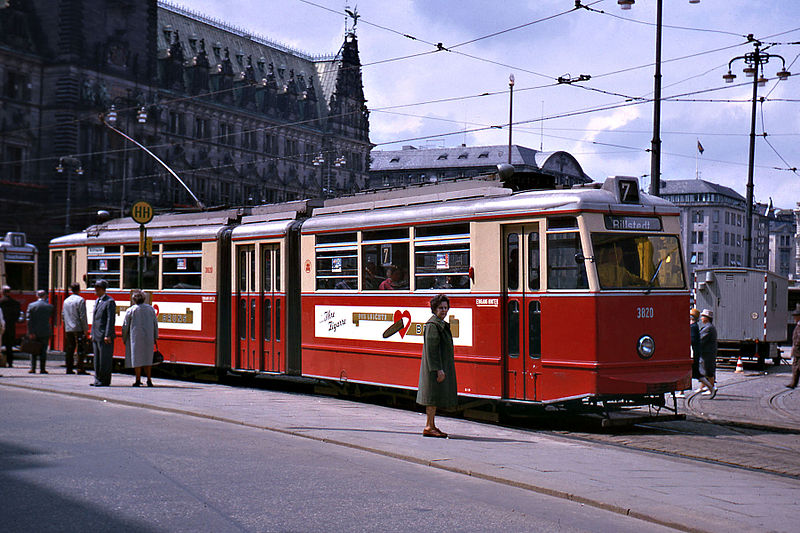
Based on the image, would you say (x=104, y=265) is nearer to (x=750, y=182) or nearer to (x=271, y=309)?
(x=271, y=309)

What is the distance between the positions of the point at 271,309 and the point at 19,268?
1539 centimetres

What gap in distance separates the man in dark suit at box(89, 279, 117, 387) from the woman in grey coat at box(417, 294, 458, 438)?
25.3ft

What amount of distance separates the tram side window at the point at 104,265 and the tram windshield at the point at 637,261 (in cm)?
1238

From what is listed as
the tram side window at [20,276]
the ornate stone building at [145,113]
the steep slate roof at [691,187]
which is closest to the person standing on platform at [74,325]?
the tram side window at [20,276]

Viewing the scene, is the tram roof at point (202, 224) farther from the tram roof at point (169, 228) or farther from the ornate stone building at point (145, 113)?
the ornate stone building at point (145, 113)

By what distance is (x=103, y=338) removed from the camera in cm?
1802

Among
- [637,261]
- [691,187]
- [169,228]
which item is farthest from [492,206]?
[691,187]

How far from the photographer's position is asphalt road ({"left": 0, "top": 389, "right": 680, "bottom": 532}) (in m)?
7.29

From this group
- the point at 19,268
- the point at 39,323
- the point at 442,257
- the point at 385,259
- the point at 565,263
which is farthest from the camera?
the point at 19,268

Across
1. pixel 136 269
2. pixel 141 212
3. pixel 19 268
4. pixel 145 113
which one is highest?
pixel 145 113

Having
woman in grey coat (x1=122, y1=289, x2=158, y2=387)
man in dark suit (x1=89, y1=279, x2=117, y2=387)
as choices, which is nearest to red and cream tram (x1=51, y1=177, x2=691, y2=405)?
woman in grey coat (x1=122, y1=289, x2=158, y2=387)

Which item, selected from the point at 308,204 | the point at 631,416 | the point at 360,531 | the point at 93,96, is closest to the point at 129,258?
the point at 308,204

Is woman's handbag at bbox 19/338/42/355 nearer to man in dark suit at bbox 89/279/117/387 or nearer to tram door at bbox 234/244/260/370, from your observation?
man in dark suit at bbox 89/279/117/387

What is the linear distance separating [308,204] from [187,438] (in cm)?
757
